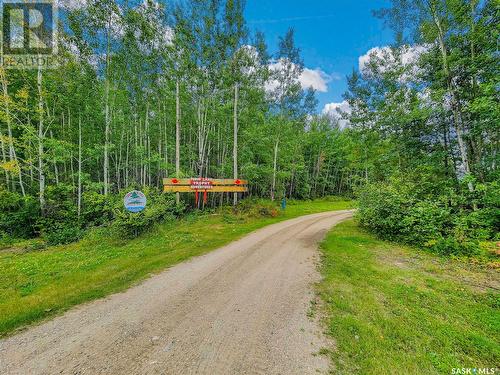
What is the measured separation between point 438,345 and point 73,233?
14877mm

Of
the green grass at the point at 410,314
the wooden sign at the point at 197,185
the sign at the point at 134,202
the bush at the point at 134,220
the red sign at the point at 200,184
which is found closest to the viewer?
the green grass at the point at 410,314

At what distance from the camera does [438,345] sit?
3.09m

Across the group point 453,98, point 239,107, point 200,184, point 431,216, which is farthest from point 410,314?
point 239,107

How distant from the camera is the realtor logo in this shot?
36.6 ft

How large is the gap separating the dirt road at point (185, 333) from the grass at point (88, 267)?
0.51 metres

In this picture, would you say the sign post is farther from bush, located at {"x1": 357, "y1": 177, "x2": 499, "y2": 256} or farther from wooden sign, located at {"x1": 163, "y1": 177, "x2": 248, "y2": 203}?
bush, located at {"x1": 357, "y1": 177, "x2": 499, "y2": 256}

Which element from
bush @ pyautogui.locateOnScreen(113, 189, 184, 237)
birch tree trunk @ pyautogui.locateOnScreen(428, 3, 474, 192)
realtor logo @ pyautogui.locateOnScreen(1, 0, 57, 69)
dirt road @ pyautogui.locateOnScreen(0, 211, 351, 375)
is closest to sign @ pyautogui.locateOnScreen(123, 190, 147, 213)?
bush @ pyautogui.locateOnScreen(113, 189, 184, 237)

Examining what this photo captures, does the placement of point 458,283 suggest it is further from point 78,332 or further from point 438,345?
point 78,332

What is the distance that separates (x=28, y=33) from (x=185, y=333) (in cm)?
1846

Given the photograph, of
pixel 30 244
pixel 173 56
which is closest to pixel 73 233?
pixel 30 244

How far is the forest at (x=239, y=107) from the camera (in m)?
8.88

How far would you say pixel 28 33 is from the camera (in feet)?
38.2

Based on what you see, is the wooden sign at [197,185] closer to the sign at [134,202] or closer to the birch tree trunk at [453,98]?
the sign at [134,202]

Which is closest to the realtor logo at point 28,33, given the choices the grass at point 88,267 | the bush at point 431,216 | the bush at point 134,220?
the bush at point 134,220
